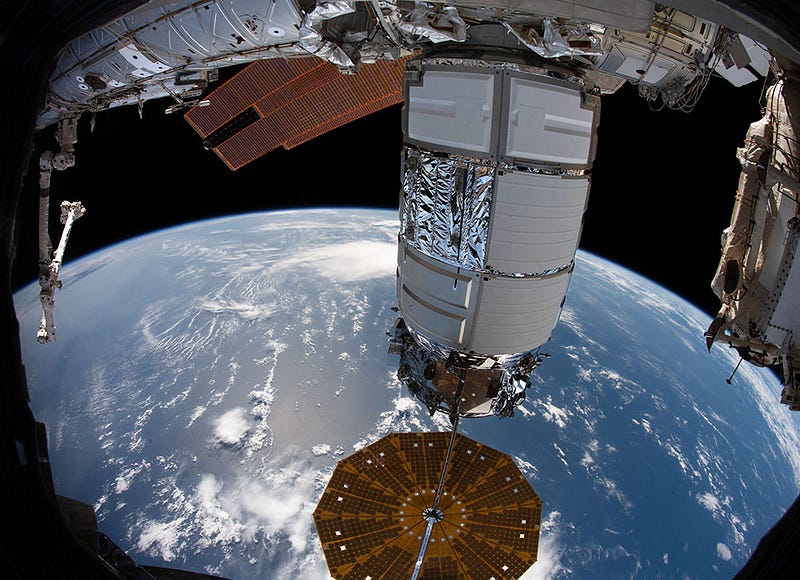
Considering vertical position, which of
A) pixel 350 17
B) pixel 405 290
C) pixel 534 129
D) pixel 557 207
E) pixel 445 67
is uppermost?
pixel 350 17

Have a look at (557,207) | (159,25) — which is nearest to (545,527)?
(557,207)

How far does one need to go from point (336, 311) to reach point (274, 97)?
9.72 meters

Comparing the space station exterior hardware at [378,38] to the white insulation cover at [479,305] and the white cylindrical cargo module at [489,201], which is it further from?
the white insulation cover at [479,305]

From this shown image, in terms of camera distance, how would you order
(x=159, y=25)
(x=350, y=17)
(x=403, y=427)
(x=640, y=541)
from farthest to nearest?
(x=403, y=427) → (x=640, y=541) → (x=350, y=17) → (x=159, y=25)

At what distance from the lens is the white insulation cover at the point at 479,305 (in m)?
2.75

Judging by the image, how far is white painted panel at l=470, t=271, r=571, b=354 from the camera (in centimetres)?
274

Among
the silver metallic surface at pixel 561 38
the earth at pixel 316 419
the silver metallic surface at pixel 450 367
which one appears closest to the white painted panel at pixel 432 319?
the silver metallic surface at pixel 450 367

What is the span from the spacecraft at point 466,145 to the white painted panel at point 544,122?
0.03ft

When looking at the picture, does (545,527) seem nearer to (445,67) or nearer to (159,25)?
(445,67)

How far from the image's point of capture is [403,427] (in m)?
9.75

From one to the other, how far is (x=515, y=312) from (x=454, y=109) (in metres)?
1.43

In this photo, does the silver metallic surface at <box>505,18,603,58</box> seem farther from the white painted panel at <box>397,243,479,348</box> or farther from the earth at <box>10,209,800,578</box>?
the earth at <box>10,209,800,578</box>

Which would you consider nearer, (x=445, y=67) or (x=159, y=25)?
(x=159, y=25)

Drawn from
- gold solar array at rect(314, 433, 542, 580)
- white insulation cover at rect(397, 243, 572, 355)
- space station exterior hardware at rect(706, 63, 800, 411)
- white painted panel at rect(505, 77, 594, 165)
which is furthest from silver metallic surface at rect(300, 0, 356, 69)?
gold solar array at rect(314, 433, 542, 580)
